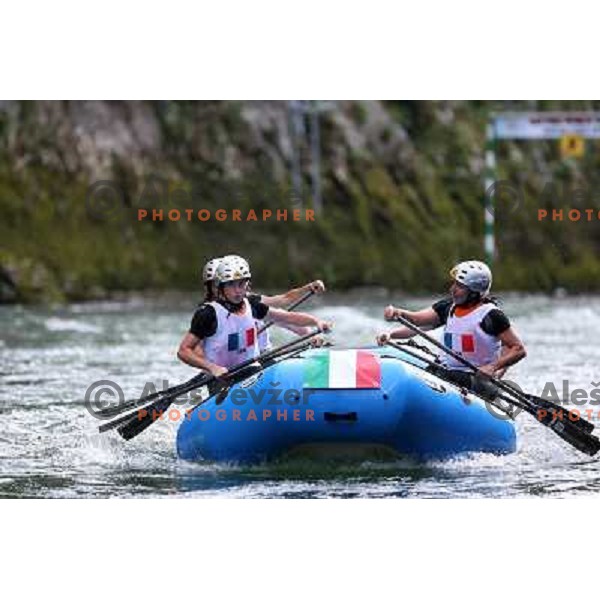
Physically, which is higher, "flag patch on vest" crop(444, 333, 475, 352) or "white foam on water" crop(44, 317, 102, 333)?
"white foam on water" crop(44, 317, 102, 333)

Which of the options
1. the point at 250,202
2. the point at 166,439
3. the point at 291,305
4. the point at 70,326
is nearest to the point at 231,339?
the point at 291,305

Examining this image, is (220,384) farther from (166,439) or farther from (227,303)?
(166,439)

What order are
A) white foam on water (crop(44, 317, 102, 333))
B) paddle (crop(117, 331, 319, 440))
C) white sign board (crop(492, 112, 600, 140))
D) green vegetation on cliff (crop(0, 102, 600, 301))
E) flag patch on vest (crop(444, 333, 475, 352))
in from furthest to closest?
green vegetation on cliff (crop(0, 102, 600, 301)) → white foam on water (crop(44, 317, 102, 333)) → white sign board (crop(492, 112, 600, 140)) → flag patch on vest (crop(444, 333, 475, 352)) → paddle (crop(117, 331, 319, 440))

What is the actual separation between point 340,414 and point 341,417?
0.05 feet

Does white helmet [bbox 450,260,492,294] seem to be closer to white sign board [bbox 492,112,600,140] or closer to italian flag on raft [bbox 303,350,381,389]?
Answer: italian flag on raft [bbox 303,350,381,389]

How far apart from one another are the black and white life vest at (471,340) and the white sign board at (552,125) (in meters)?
4.21

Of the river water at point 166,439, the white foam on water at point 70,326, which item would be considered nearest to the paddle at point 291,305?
the river water at point 166,439

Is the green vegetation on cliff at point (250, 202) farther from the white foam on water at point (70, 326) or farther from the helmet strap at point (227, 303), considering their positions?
the helmet strap at point (227, 303)

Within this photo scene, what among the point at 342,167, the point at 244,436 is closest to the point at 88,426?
the point at 244,436

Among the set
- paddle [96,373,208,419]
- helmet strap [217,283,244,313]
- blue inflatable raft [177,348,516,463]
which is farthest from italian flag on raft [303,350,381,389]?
paddle [96,373,208,419]

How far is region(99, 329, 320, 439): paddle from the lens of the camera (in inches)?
267

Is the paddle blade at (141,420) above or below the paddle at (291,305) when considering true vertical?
below

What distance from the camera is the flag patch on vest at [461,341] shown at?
6996mm

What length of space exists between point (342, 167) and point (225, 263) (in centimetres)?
883
